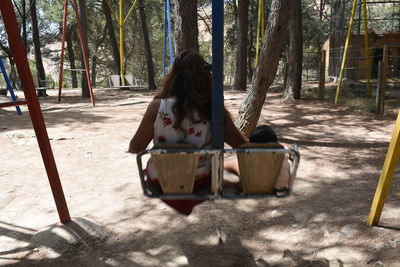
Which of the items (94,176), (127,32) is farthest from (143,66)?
(94,176)

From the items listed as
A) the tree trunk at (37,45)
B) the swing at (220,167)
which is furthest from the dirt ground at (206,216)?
the tree trunk at (37,45)

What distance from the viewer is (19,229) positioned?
2.87m

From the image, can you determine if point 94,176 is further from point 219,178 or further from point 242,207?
point 219,178

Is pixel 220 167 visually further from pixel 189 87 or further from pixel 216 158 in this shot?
pixel 189 87

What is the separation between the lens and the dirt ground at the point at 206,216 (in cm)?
240

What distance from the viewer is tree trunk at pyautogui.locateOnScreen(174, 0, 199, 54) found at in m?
4.33

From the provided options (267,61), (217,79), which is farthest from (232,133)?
(267,61)

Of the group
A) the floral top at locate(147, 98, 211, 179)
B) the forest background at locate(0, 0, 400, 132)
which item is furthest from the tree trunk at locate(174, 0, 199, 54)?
the floral top at locate(147, 98, 211, 179)

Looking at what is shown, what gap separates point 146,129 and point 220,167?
0.48m

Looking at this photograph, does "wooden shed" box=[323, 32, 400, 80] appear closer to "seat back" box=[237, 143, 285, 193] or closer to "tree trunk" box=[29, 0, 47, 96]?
"tree trunk" box=[29, 0, 47, 96]

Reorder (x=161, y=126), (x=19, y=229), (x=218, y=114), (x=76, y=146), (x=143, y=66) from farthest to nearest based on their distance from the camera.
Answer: (x=143, y=66) < (x=76, y=146) < (x=19, y=229) < (x=161, y=126) < (x=218, y=114)

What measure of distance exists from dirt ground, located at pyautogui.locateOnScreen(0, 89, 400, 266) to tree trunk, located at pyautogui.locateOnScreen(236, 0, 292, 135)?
84 centimetres

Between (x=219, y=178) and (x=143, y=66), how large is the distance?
31859 millimetres

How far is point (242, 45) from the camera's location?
43.8ft
